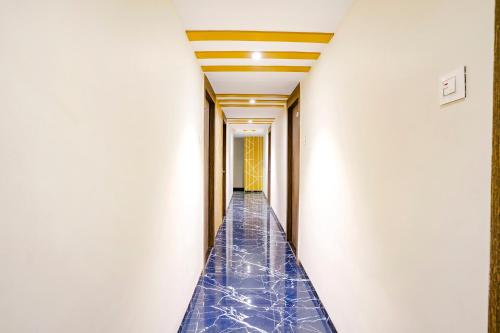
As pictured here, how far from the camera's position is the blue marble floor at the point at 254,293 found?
7.28ft

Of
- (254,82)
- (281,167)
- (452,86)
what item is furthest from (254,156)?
(452,86)

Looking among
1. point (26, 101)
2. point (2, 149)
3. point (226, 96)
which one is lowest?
point (2, 149)

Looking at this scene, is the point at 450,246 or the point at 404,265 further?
the point at 404,265

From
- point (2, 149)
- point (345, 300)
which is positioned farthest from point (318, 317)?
point (2, 149)

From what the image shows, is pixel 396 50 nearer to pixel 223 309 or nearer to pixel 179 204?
pixel 179 204

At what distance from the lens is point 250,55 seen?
2.60 meters

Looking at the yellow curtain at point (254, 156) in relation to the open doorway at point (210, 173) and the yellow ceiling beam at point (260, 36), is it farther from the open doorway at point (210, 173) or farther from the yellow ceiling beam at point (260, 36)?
the yellow ceiling beam at point (260, 36)

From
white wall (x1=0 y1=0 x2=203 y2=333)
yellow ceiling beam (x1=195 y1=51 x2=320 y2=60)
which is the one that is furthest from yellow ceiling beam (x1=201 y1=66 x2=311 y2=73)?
white wall (x1=0 y1=0 x2=203 y2=333)

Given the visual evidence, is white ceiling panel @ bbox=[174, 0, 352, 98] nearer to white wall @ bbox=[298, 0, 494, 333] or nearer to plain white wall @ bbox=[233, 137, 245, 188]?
white wall @ bbox=[298, 0, 494, 333]

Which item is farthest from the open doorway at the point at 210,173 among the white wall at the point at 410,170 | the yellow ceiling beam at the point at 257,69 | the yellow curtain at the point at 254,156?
the yellow curtain at the point at 254,156

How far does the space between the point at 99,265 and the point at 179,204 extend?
3.69 feet

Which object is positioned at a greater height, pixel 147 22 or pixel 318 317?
pixel 147 22

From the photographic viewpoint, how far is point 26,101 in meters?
0.61

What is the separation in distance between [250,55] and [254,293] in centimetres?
241
